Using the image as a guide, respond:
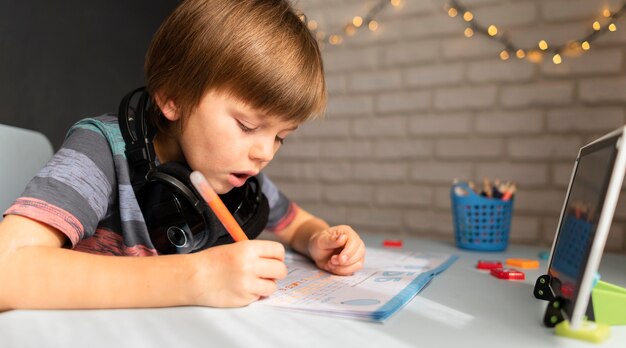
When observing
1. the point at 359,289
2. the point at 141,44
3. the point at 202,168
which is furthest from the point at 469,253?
the point at 141,44

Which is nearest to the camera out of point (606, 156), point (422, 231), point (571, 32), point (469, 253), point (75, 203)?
point (606, 156)

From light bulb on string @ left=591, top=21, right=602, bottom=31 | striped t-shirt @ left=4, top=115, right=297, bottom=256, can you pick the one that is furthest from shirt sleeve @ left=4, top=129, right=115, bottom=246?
light bulb on string @ left=591, top=21, right=602, bottom=31

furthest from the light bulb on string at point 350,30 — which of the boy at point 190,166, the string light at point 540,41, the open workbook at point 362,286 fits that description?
the open workbook at point 362,286

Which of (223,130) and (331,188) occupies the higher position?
(223,130)

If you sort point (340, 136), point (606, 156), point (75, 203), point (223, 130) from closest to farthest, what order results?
point (606, 156) < point (75, 203) < point (223, 130) < point (340, 136)

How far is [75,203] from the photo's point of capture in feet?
2.21

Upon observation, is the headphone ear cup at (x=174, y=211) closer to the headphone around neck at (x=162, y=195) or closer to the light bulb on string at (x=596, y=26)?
the headphone around neck at (x=162, y=195)

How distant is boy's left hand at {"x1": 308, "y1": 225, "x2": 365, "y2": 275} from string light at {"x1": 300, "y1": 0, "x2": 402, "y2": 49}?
2.99 ft

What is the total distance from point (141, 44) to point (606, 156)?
1.46m

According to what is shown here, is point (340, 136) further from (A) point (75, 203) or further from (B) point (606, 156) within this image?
(B) point (606, 156)

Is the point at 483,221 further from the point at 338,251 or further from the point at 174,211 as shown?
the point at 174,211

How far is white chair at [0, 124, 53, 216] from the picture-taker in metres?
1.00

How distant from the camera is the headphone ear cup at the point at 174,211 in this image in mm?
726

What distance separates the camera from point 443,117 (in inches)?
58.9
